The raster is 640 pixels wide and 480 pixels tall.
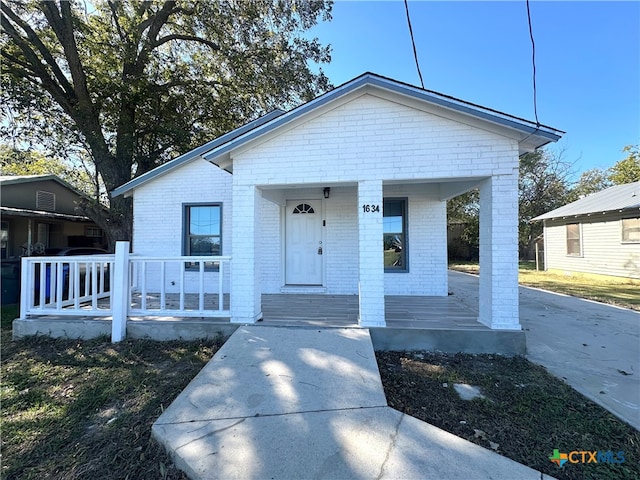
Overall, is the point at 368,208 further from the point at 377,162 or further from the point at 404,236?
the point at 404,236

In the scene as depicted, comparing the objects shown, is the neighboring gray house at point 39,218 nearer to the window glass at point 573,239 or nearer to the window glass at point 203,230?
the window glass at point 203,230

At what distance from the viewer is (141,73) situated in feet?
36.6

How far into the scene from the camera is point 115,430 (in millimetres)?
2793

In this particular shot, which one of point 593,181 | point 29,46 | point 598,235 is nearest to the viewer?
point 29,46

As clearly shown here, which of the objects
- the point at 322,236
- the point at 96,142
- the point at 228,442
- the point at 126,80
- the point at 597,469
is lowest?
A: the point at 597,469

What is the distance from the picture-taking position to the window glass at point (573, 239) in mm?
14359

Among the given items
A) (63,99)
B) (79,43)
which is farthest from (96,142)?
(79,43)

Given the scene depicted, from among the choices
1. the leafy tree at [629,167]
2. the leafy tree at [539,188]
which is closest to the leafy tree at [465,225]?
the leafy tree at [539,188]

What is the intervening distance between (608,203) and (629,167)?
714 inches

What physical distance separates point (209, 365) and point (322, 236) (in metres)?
4.45

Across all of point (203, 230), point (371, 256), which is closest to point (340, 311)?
point (371, 256)

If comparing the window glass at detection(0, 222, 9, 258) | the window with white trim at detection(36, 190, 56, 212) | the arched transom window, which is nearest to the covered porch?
the arched transom window

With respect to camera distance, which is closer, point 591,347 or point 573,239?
point 591,347

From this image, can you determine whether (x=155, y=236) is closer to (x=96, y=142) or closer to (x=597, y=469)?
(x=96, y=142)
